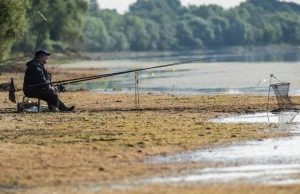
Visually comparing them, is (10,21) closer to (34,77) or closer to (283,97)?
(34,77)

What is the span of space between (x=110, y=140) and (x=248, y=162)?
363 cm

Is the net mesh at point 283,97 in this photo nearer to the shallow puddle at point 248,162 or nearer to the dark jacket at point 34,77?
the shallow puddle at point 248,162

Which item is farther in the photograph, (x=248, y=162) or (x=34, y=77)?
→ (x=34, y=77)

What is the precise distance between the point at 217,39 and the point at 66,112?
160 metres

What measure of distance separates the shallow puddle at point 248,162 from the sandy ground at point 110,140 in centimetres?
39

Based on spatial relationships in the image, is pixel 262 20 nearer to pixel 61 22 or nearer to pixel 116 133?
pixel 61 22

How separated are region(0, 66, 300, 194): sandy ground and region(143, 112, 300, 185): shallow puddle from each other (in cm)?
39

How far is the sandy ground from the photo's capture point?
39.1 ft

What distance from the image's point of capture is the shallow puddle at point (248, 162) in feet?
38.5

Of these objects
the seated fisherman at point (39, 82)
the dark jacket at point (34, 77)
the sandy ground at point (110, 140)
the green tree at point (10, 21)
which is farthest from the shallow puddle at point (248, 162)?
the green tree at point (10, 21)

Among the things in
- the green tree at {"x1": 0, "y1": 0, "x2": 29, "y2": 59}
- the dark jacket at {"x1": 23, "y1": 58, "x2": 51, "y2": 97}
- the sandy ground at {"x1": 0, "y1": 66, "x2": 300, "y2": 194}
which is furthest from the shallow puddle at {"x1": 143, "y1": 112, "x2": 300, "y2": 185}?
the green tree at {"x1": 0, "y1": 0, "x2": 29, "y2": 59}

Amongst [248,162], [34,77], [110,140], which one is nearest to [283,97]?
[34,77]

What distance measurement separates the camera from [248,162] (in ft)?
42.7

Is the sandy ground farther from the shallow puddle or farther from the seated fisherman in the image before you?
the seated fisherman
